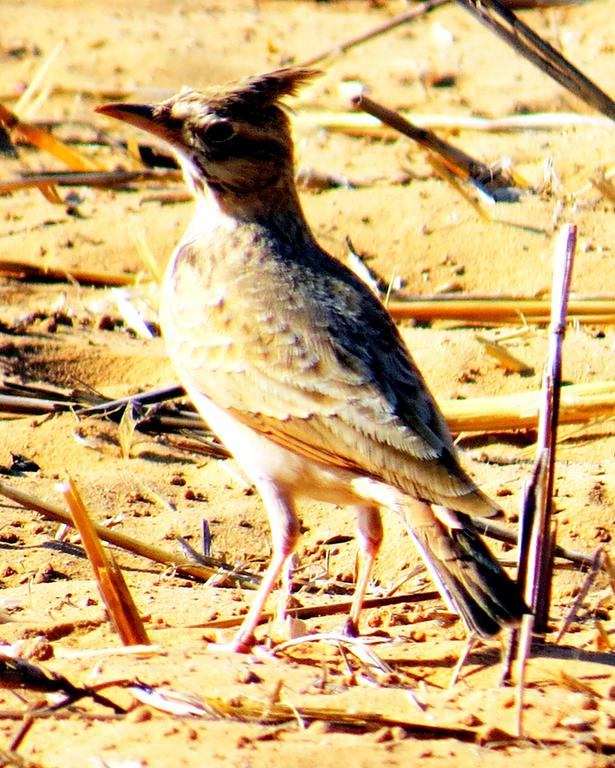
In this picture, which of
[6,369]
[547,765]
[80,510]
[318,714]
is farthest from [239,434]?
[6,369]

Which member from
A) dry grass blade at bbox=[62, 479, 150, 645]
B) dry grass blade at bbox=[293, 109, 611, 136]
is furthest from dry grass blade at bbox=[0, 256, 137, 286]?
dry grass blade at bbox=[62, 479, 150, 645]

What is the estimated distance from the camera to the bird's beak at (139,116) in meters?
5.31

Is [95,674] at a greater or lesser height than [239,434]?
lesser

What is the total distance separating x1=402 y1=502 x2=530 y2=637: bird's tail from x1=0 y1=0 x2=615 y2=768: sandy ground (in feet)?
0.69

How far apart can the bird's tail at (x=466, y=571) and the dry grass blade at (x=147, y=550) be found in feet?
3.67

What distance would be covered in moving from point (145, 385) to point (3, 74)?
4636 millimetres

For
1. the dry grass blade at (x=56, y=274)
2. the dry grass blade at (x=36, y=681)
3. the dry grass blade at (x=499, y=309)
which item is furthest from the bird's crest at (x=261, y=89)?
the dry grass blade at (x=56, y=274)

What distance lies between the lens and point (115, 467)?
6.19m

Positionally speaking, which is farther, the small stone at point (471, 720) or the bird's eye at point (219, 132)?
the bird's eye at point (219, 132)

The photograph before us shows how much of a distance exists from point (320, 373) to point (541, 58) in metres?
1.21

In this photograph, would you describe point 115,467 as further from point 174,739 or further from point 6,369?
point 174,739

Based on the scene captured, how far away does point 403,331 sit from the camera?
24.1 feet

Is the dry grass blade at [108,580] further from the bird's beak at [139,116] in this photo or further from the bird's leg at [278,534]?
the bird's beak at [139,116]

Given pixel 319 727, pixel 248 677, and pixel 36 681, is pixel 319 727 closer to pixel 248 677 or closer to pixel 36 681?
pixel 248 677
